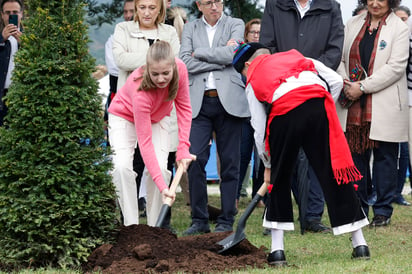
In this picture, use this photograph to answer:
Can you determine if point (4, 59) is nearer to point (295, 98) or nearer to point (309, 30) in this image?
point (309, 30)

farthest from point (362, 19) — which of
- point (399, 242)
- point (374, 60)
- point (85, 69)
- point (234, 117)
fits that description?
point (85, 69)

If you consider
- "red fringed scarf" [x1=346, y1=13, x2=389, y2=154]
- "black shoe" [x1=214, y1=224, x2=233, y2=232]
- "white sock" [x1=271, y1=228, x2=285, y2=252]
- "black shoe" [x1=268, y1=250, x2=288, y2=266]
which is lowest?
"black shoe" [x1=214, y1=224, x2=233, y2=232]

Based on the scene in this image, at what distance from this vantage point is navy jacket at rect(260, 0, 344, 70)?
728 centimetres

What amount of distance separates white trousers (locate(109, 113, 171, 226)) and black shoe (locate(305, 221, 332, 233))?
5.86ft

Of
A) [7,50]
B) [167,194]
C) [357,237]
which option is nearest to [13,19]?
[7,50]

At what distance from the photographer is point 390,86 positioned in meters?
7.54

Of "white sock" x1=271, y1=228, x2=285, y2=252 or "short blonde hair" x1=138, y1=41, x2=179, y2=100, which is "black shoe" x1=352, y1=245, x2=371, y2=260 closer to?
"white sock" x1=271, y1=228, x2=285, y2=252

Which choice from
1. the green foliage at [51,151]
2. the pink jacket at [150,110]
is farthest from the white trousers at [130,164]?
the green foliage at [51,151]

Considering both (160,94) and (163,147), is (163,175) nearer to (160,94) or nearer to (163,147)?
(163,147)

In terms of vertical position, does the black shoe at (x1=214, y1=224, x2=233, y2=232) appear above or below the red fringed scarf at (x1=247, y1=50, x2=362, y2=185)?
below

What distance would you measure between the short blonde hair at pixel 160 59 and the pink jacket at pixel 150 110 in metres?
0.08

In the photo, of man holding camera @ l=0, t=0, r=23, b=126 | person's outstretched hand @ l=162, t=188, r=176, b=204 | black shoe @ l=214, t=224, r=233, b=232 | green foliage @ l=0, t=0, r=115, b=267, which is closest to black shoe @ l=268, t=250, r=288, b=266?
person's outstretched hand @ l=162, t=188, r=176, b=204

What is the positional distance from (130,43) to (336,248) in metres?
3.03

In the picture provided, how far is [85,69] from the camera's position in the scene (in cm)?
536
